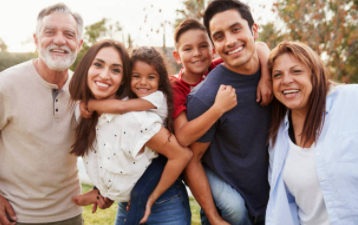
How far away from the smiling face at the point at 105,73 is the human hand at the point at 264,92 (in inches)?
44.2

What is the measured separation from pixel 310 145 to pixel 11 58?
1763cm

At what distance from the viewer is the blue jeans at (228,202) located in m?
2.59

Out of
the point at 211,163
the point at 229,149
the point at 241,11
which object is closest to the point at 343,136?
the point at 229,149

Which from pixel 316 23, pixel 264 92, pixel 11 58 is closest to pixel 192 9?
pixel 316 23

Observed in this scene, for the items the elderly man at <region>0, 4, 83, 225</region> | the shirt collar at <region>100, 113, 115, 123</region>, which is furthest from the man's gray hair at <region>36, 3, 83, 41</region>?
the shirt collar at <region>100, 113, 115, 123</region>

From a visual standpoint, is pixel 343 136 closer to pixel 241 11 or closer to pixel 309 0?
pixel 241 11

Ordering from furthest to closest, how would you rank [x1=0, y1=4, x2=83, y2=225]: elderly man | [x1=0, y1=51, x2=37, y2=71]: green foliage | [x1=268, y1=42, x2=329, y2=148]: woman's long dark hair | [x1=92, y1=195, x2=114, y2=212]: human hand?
[x1=0, y1=51, x2=37, y2=71]: green foliage
[x1=0, y1=4, x2=83, y2=225]: elderly man
[x1=92, y1=195, x2=114, y2=212]: human hand
[x1=268, y1=42, x2=329, y2=148]: woman's long dark hair

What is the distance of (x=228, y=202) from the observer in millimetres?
2592

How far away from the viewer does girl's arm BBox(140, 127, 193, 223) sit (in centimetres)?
242

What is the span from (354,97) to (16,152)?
9.18 ft

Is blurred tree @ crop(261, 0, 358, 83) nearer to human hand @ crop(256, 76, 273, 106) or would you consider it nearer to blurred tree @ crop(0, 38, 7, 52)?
human hand @ crop(256, 76, 273, 106)

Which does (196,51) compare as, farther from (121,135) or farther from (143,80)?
(121,135)

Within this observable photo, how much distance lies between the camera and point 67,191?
9.84ft

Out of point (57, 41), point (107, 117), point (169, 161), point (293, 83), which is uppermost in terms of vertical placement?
point (57, 41)
